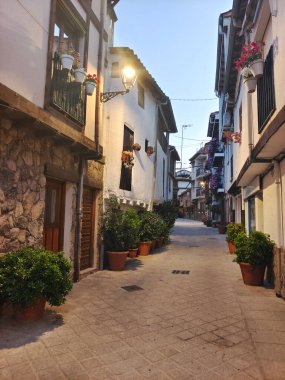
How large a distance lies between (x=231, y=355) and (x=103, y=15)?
9.32 m

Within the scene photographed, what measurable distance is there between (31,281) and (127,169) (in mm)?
7600

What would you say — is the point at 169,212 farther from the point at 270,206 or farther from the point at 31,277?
the point at 31,277

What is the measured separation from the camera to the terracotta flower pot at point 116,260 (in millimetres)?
9375

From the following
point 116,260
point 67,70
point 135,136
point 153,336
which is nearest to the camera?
point 153,336

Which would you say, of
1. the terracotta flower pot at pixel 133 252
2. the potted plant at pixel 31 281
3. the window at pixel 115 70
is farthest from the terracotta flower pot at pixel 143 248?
the potted plant at pixel 31 281

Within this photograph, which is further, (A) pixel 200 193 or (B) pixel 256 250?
(A) pixel 200 193

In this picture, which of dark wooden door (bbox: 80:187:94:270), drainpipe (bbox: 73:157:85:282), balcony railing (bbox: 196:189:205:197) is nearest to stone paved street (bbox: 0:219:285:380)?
drainpipe (bbox: 73:157:85:282)

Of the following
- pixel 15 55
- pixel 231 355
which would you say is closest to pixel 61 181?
pixel 15 55

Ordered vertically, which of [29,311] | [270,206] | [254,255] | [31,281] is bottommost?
[29,311]

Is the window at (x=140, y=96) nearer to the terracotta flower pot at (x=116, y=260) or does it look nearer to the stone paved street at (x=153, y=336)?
the terracotta flower pot at (x=116, y=260)

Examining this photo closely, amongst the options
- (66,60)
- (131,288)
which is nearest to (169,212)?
(131,288)

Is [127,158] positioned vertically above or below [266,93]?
below

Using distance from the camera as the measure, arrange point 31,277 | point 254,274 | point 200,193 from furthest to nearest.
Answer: point 200,193, point 254,274, point 31,277

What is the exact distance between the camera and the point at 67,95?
7086 mm
